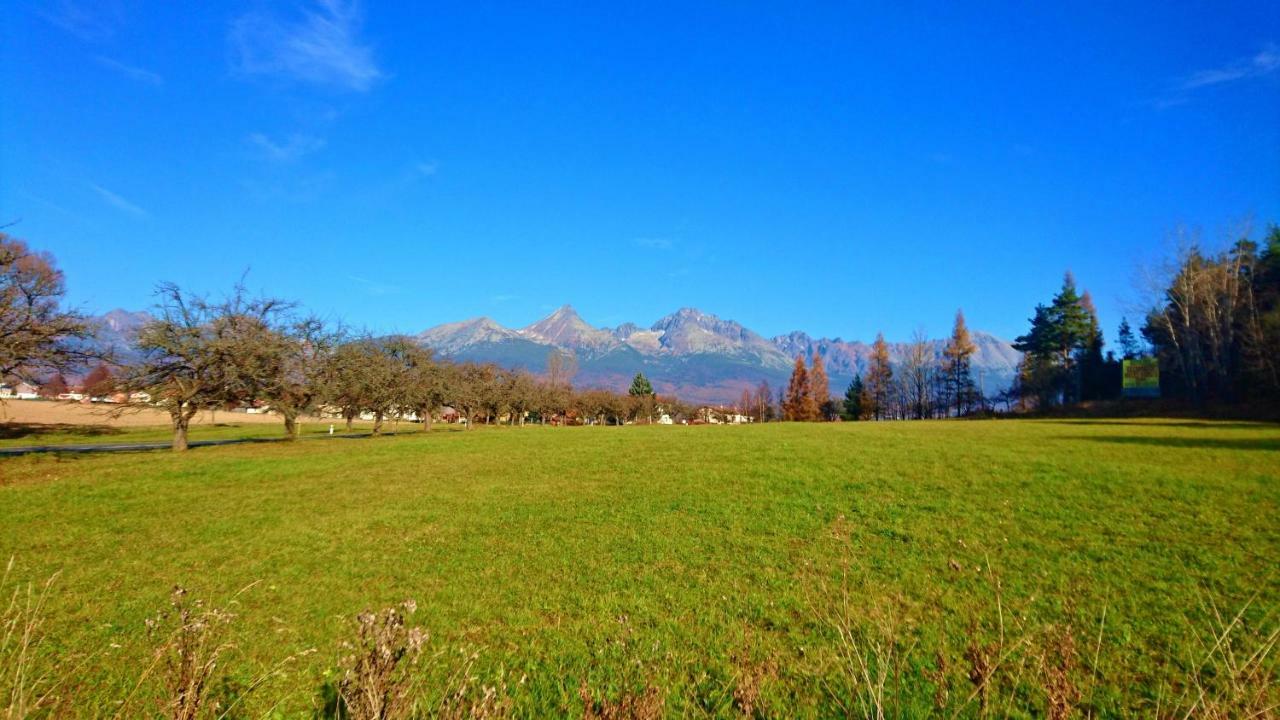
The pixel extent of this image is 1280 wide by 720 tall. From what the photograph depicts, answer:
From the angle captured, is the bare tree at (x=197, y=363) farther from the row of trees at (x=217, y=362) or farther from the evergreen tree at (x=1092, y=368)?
the evergreen tree at (x=1092, y=368)

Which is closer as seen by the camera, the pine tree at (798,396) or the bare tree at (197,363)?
the bare tree at (197,363)

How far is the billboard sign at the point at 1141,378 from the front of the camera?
7096cm

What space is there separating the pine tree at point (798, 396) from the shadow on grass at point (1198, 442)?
76574mm

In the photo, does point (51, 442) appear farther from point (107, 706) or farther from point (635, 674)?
point (635, 674)

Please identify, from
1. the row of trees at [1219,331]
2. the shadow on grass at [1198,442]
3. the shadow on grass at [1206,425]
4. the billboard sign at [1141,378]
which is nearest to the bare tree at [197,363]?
the shadow on grass at [1198,442]

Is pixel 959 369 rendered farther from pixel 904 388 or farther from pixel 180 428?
pixel 180 428

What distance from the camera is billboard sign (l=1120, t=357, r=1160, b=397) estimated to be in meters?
71.0

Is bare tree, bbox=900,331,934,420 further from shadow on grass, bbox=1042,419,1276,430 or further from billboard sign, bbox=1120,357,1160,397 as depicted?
shadow on grass, bbox=1042,419,1276,430

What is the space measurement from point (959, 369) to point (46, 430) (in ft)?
402

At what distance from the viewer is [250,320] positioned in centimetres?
3378

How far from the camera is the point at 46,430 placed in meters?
47.4

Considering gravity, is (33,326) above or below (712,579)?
above

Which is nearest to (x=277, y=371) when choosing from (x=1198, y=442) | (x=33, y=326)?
(x=33, y=326)

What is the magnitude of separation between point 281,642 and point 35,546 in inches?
376
